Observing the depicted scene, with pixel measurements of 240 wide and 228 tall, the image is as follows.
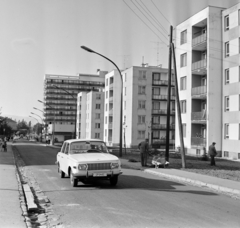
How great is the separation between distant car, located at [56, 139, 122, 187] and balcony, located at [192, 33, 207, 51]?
25815mm

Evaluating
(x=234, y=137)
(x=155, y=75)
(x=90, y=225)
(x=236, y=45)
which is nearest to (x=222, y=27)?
(x=236, y=45)

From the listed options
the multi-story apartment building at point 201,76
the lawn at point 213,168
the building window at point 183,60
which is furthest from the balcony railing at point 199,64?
the lawn at point 213,168

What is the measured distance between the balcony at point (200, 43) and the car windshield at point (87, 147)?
25.6m

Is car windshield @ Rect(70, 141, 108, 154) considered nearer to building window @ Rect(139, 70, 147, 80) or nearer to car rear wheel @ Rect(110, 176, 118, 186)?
car rear wheel @ Rect(110, 176, 118, 186)

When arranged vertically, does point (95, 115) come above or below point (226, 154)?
above

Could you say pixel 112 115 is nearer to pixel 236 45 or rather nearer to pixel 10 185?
pixel 236 45

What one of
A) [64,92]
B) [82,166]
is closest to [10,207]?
[82,166]

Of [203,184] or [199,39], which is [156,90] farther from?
[203,184]

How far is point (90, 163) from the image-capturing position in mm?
10656

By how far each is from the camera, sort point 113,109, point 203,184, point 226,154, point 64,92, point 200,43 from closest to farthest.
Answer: point 203,184
point 226,154
point 200,43
point 113,109
point 64,92

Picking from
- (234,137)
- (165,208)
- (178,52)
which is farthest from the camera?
(178,52)

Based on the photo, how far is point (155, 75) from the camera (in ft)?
199

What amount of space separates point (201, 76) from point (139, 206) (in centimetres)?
3132

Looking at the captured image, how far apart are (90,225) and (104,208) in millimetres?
1505
